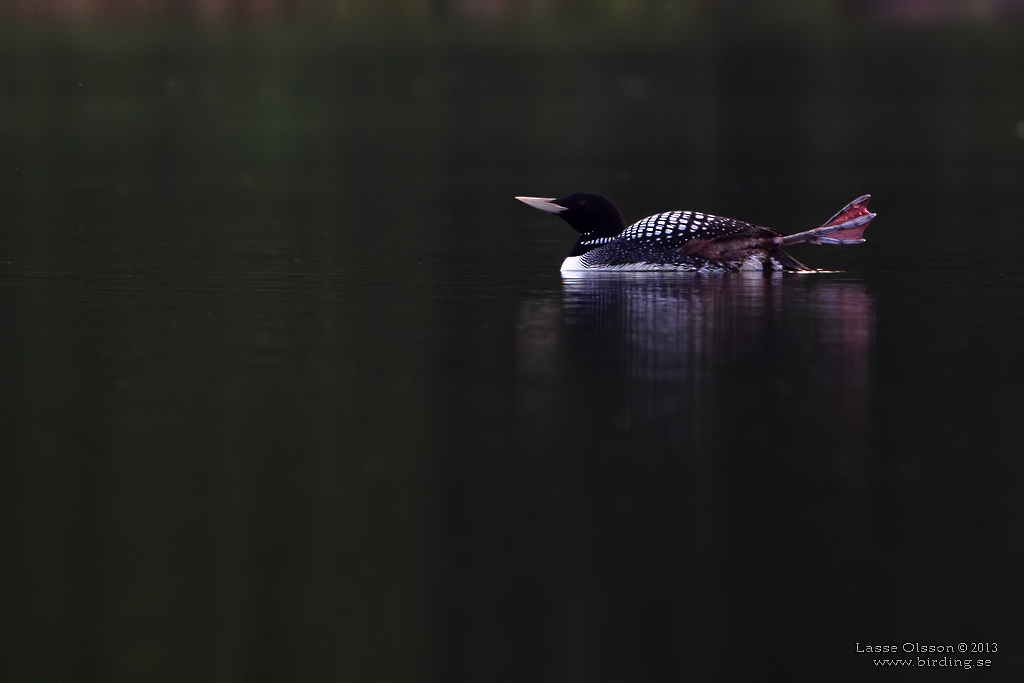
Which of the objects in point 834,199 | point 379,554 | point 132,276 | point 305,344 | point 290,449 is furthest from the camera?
point 834,199

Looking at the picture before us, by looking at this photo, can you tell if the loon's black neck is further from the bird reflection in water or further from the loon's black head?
the bird reflection in water

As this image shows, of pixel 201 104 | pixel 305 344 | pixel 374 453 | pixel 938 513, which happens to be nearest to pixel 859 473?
pixel 938 513

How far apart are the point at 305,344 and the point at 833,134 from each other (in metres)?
17.0

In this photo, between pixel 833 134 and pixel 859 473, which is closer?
pixel 859 473

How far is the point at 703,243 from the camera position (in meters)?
12.2

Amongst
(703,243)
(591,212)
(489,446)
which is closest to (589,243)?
(591,212)

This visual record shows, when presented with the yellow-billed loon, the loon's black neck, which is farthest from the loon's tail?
the loon's black neck

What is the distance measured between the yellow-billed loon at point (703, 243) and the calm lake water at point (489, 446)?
226mm

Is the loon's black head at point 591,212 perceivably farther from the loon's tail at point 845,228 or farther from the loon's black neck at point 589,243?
the loon's tail at point 845,228

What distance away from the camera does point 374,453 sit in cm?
702

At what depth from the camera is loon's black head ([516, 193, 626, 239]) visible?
12812mm

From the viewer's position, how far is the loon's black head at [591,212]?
12812 millimetres

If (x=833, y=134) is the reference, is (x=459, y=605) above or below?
below

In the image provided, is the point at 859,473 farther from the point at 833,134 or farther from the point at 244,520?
the point at 833,134
